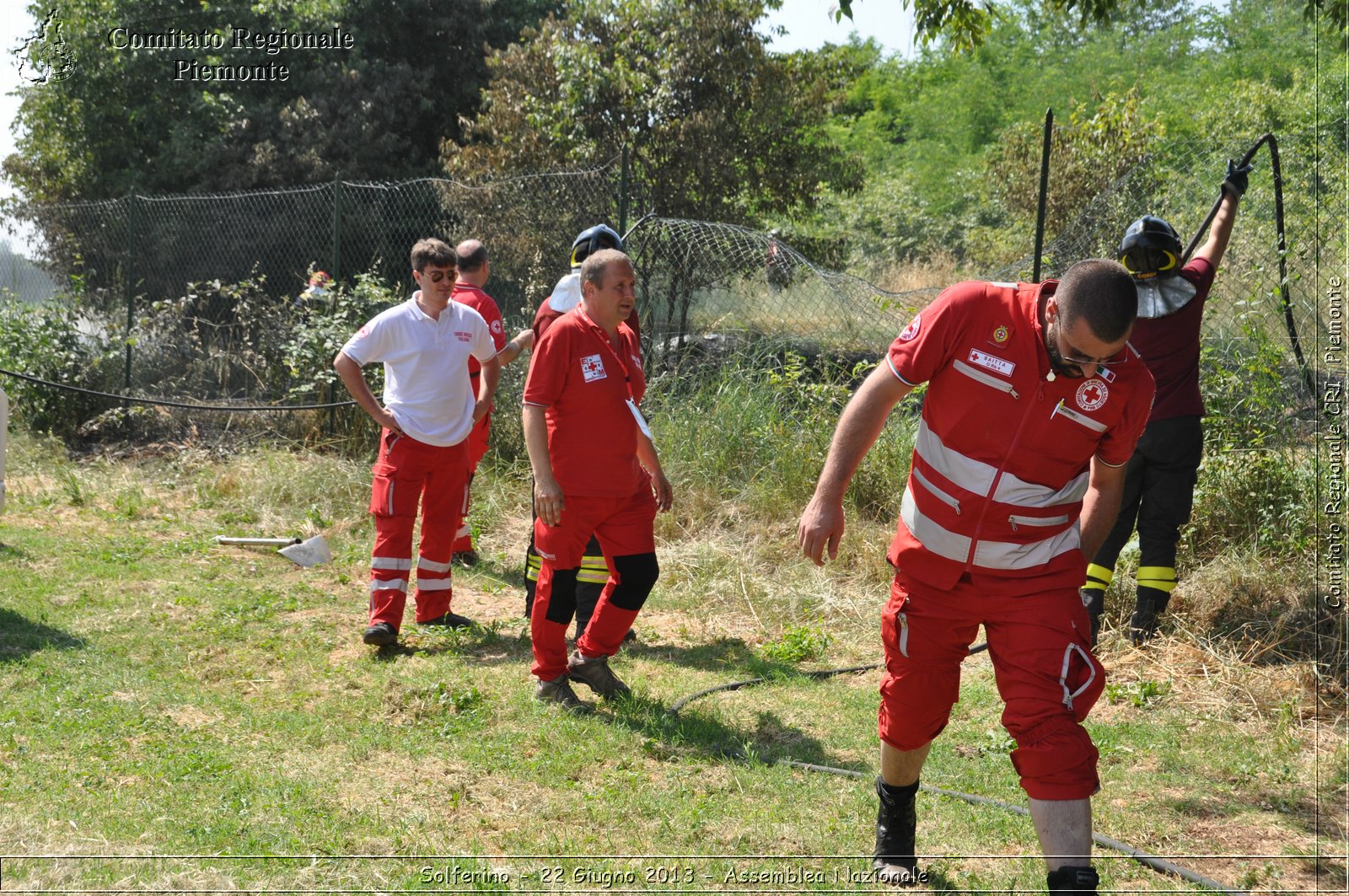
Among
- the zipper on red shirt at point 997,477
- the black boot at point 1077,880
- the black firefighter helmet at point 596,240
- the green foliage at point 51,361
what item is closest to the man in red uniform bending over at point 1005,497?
the zipper on red shirt at point 997,477

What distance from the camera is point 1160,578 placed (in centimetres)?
547

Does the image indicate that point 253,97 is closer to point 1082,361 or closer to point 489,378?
point 489,378

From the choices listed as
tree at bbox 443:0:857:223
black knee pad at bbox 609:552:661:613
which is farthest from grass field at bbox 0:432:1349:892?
tree at bbox 443:0:857:223

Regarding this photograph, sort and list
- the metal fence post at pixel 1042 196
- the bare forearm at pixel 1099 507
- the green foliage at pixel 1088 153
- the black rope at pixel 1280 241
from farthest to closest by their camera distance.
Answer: the green foliage at pixel 1088 153 → the metal fence post at pixel 1042 196 → the black rope at pixel 1280 241 → the bare forearm at pixel 1099 507

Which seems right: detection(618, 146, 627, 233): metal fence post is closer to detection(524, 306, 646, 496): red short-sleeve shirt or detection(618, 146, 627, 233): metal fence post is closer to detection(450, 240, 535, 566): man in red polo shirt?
detection(450, 240, 535, 566): man in red polo shirt

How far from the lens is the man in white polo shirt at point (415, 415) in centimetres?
574

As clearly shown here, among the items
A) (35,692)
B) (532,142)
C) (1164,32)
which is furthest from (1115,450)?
(1164,32)

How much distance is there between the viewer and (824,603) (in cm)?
648

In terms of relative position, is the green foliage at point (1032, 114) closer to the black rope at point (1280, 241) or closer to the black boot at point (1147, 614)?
the black rope at point (1280, 241)

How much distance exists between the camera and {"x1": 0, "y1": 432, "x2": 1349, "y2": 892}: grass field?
3.52 m

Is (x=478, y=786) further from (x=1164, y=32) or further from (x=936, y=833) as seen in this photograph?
(x=1164, y=32)

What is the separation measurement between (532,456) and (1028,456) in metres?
2.20

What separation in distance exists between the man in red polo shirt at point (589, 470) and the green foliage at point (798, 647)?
1.12 meters

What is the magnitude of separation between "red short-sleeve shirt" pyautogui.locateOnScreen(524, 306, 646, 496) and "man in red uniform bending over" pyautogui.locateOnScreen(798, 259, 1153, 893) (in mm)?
1671
